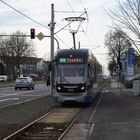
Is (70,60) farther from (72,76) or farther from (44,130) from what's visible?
(44,130)

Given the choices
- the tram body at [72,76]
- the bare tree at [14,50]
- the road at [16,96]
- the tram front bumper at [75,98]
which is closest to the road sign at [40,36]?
the road at [16,96]

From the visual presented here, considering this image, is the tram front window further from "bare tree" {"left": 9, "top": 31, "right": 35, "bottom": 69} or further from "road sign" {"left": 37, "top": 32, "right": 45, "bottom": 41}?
"bare tree" {"left": 9, "top": 31, "right": 35, "bottom": 69}

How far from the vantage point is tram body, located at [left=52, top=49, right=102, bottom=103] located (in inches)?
1052

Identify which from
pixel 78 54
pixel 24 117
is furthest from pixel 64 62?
pixel 24 117

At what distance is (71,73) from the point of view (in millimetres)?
27172

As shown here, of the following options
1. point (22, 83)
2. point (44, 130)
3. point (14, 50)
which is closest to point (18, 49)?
point (14, 50)

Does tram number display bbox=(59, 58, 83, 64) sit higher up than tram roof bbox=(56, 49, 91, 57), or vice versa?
tram roof bbox=(56, 49, 91, 57)

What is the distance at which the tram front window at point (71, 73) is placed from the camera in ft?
88.3

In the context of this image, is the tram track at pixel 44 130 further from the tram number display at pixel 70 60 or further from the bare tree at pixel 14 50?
the bare tree at pixel 14 50

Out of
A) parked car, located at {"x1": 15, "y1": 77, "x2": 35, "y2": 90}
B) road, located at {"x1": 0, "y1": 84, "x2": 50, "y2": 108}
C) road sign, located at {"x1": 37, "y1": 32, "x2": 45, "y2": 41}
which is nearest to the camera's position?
road, located at {"x1": 0, "y1": 84, "x2": 50, "y2": 108}

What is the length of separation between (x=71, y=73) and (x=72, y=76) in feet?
0.73

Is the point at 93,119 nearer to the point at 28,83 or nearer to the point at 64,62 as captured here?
the point at 64,62

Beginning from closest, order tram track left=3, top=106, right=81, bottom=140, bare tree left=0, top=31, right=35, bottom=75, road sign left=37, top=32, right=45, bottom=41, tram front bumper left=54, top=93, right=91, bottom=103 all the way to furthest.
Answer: tram track left=3, top=106, right=81, bottom=140
tram front bumper left=54, top=93, right=91, bottom=103
road sign left=37, top=32, right=45, bottom=41
bare tree left=0, top=31, right=35, bottom=75

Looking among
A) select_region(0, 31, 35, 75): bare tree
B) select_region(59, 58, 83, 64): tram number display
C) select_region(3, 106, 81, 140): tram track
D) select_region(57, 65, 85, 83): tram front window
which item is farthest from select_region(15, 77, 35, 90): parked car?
select_region(0, 31, 35, 75): bare tree
